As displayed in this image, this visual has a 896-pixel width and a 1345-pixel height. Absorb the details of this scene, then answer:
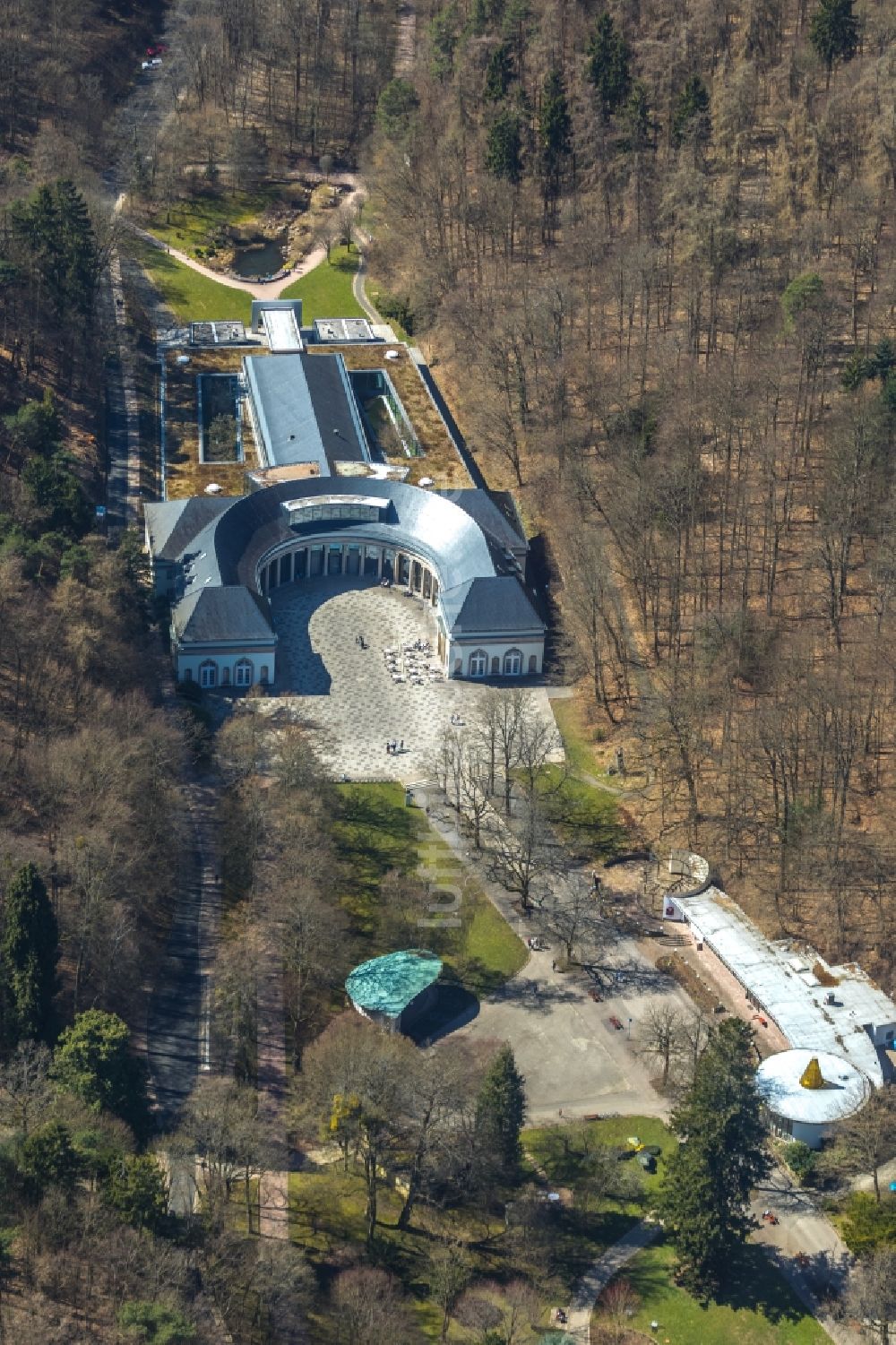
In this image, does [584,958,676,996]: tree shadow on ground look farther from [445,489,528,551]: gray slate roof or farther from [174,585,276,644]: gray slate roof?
[445,489,528,551]: gray slate roof

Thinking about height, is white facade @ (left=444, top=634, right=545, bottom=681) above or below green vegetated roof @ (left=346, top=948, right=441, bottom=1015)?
above

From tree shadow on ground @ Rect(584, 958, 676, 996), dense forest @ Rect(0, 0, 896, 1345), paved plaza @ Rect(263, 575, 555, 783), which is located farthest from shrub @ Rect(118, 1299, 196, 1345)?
paved plaza @ Rect(263, 575, 555, 783)

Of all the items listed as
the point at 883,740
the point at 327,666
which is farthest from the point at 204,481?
the point at 883,740

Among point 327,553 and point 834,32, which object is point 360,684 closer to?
point 327,553

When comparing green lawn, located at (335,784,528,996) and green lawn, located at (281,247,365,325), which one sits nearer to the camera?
green lawn, located at (335,784,528,996)

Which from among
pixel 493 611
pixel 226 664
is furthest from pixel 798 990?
pixel 226 664

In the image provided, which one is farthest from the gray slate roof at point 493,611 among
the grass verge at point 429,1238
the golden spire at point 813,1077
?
the grass verge at point 429,1238
